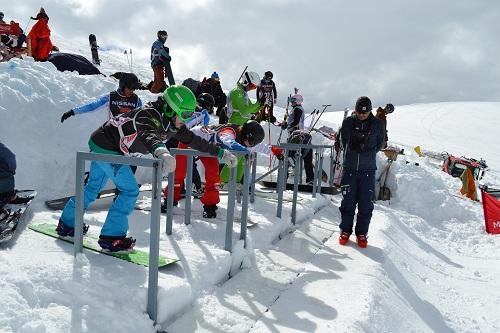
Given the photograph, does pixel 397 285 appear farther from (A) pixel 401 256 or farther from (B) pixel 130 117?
(B) pixel 130 117

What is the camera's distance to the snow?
283cm

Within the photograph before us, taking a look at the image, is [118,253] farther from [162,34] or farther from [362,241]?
[162,34]

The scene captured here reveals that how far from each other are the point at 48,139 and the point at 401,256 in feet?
18.5

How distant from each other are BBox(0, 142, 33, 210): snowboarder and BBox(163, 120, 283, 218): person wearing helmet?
5.65 ft

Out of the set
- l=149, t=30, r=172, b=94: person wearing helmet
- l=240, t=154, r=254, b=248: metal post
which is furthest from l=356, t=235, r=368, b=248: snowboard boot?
l=149, t=30, r=172, b=94: person wearing helmet

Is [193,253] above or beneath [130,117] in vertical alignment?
beneath

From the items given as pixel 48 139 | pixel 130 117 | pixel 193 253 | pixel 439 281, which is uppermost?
pixel 130 117

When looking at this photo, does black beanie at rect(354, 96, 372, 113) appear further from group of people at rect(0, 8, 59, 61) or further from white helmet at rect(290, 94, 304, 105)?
group of people at rect(0, 8, 59, 61)

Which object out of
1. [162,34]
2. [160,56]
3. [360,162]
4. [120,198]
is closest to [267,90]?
[160,56]

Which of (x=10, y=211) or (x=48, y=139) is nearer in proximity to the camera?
(x=10, y=211)

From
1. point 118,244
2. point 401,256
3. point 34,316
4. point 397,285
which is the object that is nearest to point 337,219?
point 401,256

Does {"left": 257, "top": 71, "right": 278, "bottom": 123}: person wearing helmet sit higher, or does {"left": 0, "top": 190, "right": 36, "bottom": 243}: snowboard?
{"left": 257, "top": 71, "right": 278, "bottom": 123}: person wearing helmet

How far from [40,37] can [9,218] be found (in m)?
8.69

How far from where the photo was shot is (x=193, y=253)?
395cm
